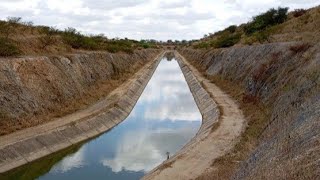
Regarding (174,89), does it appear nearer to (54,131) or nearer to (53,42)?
(53,42)

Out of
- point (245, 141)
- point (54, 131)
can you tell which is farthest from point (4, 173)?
point (245, 141)

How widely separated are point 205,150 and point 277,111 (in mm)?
3811

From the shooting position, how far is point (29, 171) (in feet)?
67.3

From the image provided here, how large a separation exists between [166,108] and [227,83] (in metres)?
6.35

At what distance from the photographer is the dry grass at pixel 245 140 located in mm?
16602

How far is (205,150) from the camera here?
66.6 feet

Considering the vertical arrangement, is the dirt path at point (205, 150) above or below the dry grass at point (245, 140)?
below

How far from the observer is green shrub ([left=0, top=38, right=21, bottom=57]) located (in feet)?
94.6

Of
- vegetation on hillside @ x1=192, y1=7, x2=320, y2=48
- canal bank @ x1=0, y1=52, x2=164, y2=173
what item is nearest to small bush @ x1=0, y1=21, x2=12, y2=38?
canal bank @ x1=0, y1=52, x2=164, y2=173

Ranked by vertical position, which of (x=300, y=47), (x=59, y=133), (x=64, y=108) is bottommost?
(x=59, y=133)

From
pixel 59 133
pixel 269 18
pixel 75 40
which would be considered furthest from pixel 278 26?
pixel 59 133

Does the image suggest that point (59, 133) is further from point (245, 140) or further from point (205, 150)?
point (245, 140)

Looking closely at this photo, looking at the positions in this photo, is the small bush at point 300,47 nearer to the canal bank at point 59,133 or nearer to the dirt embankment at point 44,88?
the canal bank at point 59,133

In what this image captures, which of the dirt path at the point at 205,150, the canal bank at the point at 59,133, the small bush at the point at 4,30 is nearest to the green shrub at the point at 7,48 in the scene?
the small bush at the point at 4,30
